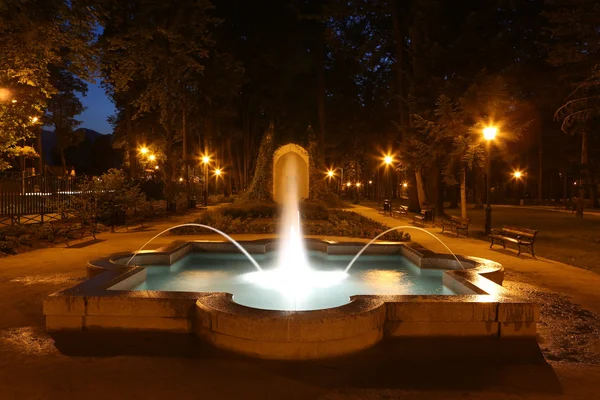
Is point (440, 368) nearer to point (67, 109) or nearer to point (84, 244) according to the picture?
point (84, 244)

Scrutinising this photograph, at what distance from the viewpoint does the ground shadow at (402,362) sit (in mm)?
4699

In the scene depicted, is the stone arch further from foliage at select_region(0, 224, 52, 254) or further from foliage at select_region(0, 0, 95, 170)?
foliage at select_region(0, 224, 52, 254)

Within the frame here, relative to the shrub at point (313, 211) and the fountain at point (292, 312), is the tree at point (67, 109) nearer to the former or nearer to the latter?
the shrub at point (313, 211)

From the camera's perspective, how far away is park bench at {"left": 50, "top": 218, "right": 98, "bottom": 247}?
592 inches

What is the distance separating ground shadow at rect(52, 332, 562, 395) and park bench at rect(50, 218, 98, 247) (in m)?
10.1

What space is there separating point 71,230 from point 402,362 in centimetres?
1417

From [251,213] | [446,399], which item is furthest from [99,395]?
[251,213]

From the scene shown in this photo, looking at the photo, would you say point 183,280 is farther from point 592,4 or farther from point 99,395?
point 592,4

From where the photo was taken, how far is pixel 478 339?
5895 mm

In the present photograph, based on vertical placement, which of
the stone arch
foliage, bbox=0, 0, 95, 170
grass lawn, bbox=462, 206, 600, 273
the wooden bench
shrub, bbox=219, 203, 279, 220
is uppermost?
foliage, bbox=0, 0, 95, 170

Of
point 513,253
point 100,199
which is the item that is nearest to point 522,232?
point 513,253

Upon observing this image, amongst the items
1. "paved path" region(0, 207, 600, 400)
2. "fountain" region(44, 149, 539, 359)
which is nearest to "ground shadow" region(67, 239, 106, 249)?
"fountain" region(44, 149, 539, 359)

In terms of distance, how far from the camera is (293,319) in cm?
519

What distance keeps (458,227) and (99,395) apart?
51.3ft
